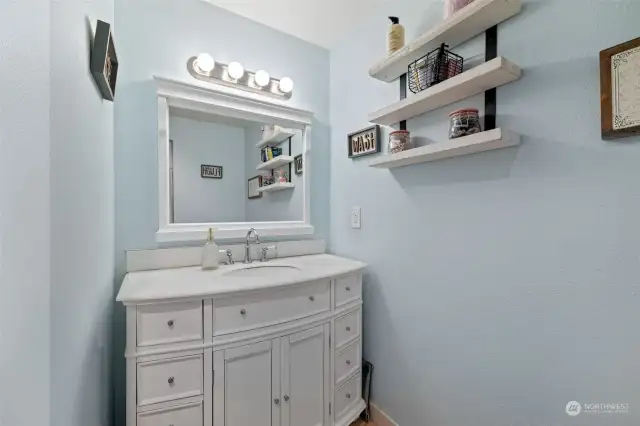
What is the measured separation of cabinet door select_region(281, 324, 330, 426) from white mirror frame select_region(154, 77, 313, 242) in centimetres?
70

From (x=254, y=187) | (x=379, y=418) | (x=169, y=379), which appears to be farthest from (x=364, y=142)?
(x=379, y=418)

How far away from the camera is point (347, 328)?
1.50 meters

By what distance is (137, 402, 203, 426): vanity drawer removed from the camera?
1004 mm

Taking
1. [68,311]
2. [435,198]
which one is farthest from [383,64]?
[68,311]

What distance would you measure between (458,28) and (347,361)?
156cm

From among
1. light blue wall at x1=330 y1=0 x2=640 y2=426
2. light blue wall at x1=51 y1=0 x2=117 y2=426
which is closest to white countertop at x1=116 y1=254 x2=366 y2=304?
light blue wall at x1=51 y1=0 x2=117 y2=426

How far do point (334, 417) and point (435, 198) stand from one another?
3.78 ft

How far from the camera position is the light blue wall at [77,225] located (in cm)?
61

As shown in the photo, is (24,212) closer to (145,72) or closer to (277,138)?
(145,72)

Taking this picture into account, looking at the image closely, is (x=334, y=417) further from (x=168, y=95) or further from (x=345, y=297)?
(x=168, y=95)

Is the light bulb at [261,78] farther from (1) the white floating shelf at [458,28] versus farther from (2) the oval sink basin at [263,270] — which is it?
(2) the oval sink basin at [263,270]

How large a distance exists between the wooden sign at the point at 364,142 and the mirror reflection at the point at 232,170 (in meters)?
0.36

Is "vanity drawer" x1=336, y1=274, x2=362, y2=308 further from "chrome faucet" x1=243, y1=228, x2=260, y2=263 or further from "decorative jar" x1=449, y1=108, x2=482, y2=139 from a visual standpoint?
"decorative jar" x1=449, y1=108, x2=482, y2=139

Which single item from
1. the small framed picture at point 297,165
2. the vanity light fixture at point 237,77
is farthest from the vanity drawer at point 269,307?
the vanity light fixture at point 237,77
